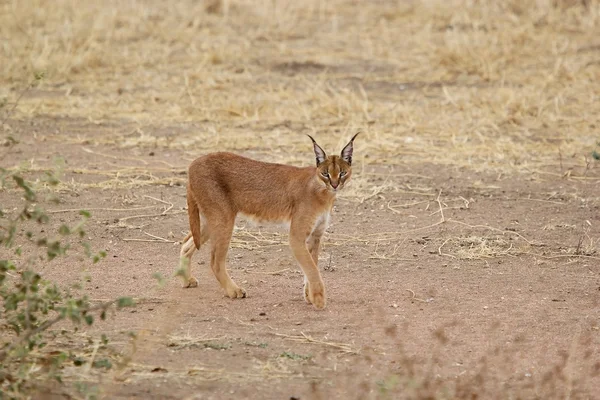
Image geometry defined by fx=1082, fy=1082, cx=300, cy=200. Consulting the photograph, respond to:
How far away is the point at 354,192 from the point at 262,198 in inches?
101

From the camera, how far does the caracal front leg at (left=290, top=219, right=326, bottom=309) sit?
6.38 m

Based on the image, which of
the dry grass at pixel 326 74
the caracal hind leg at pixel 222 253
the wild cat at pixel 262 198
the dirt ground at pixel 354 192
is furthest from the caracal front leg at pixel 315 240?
the dry grass at pixel 326 74

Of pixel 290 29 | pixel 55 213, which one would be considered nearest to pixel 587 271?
pixel 55 213

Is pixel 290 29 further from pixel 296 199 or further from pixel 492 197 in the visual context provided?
pixel 296 199

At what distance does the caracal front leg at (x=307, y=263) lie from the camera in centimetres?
638

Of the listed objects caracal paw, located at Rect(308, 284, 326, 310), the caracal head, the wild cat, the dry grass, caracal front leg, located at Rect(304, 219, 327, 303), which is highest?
the caracal head

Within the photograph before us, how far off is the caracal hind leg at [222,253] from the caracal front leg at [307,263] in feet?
1.31

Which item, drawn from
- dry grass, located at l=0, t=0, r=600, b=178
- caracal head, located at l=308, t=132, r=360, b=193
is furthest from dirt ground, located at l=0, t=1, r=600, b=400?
caracal head, located at l=308, t=132, r=360, b=193

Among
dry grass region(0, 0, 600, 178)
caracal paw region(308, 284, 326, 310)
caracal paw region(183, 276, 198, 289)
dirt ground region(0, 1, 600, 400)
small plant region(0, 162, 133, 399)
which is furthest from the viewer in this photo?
dry grass region(0, 0, 600, 178)

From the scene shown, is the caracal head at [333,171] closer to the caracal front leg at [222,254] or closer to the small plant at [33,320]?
the caracal front leg at [222,254]

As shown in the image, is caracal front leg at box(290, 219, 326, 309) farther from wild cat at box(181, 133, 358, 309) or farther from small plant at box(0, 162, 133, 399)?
small plant at box(0, 162, 133, 399)

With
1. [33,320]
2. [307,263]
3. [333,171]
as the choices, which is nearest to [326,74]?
[333,171]

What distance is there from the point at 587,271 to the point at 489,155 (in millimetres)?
3161

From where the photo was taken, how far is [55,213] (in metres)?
8.48
